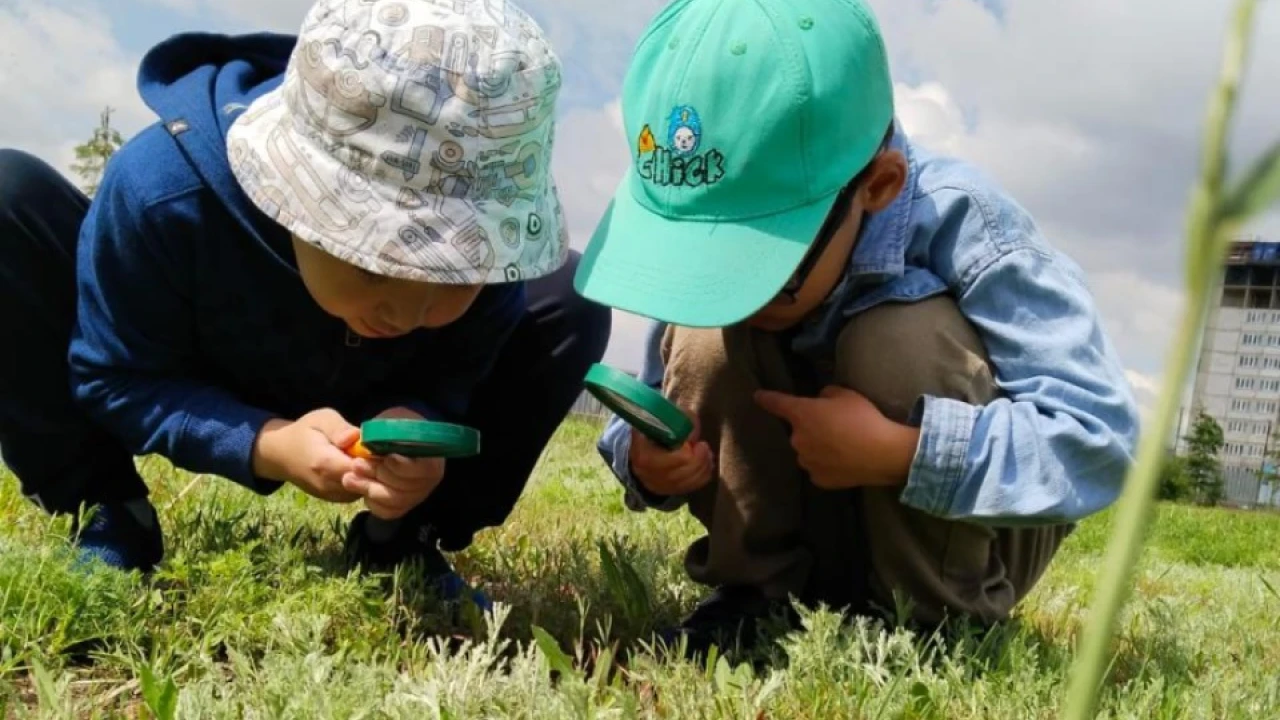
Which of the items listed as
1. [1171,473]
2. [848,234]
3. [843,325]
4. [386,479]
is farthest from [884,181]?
[1171,473]

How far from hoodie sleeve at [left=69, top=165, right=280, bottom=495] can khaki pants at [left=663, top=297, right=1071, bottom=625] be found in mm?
833

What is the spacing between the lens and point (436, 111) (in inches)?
76.0

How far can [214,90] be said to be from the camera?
2.34 meters

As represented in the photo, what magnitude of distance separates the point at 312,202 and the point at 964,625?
125cm

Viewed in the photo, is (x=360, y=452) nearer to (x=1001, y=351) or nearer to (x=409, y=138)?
(x=409, y=138)

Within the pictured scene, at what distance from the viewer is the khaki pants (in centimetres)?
210

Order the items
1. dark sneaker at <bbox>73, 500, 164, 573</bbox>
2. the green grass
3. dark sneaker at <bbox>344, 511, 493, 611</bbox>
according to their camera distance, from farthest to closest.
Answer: dark sneaker at <bbox>344, 511, 493, 611</bbox>
dark sneaker at <bbox>73, 500, 164, 573</bbox>
the green grass

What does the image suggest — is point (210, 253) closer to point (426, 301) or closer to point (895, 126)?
point (426, 301)

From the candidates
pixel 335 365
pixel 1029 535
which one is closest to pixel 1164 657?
pixel 1029 535

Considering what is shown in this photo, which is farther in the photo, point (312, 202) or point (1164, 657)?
point (1164, 657)

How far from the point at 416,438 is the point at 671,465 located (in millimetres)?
536

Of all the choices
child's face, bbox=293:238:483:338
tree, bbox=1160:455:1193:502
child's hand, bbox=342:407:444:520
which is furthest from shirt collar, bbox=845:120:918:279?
tree, bbox=1160:455:1193:502

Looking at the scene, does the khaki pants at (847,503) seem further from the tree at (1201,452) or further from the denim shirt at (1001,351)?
the tree at (1201,452)

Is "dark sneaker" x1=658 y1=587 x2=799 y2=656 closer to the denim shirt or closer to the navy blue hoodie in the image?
the denim shirt
